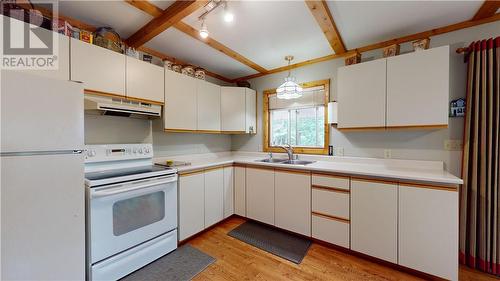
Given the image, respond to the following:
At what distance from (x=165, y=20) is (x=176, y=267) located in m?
2.26

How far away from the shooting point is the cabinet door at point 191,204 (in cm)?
220

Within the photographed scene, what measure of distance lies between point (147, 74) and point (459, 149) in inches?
130

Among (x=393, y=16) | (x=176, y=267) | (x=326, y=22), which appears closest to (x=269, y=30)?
(x=326, y=22)

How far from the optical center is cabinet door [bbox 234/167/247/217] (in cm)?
279

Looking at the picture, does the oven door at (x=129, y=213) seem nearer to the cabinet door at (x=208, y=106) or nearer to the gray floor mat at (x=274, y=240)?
the gray floor mat at (x=274, y=240)

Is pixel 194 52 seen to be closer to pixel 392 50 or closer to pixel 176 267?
pixel 392 50

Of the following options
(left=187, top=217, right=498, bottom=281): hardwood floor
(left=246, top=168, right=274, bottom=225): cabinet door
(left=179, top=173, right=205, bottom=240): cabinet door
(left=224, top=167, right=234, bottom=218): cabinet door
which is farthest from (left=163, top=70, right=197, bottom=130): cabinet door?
(left=187, top=217, right=498, bottom=281): hardwood floor

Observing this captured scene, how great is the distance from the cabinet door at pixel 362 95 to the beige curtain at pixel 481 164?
0.71m

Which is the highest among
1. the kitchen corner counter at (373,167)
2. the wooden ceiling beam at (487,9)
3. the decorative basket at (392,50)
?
the wooden ceiling beam at (487,9)

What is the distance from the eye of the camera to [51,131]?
49.7 inches

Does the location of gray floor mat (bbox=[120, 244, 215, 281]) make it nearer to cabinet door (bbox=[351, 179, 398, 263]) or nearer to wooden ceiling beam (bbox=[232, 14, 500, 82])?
cabinet door (bbox=[351, 179, 398, 263])

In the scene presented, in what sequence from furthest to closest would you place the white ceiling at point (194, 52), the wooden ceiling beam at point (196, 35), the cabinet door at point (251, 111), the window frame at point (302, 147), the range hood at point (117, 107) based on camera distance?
the cabinet door at point (251, 111) < the window frame at point (302, 147) < the white ceiling at point (194, 52) < the range hood at point (117, 107) < the wooden ceiling beam at point (196, 35)

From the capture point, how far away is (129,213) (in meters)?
1.74

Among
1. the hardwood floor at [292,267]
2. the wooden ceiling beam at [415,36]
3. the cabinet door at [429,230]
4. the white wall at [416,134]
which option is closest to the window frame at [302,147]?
the white wall at [416,134]
